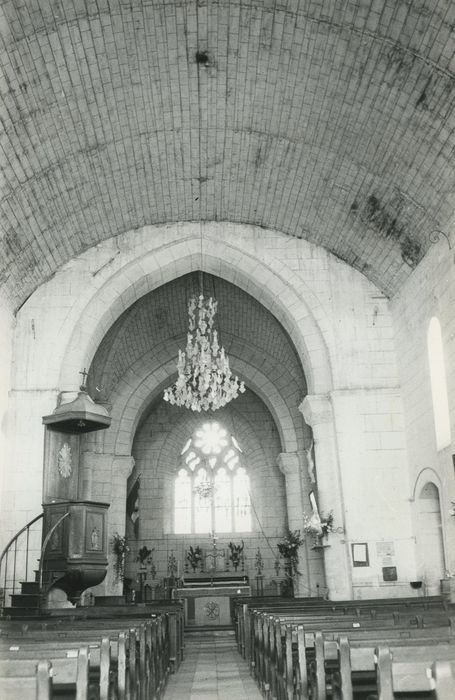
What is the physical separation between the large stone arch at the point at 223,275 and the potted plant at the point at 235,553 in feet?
28.8

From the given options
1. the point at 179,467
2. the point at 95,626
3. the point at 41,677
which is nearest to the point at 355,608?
the point at 95,626

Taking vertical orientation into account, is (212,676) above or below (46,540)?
below

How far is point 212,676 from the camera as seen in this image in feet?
29.1

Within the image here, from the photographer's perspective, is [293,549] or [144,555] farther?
[144,555]

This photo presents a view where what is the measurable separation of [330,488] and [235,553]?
860 cm

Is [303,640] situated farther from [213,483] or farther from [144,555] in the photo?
[213,483]

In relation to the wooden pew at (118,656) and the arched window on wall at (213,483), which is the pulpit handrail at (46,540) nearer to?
the wooden pew at (118,656)

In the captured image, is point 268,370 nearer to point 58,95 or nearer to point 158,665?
point 58,95

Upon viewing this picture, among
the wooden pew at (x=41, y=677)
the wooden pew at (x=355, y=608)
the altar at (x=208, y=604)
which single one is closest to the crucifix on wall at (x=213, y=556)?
the altar at (x=208, y=604)

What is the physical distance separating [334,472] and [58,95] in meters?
7.98

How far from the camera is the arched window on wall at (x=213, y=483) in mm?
22297

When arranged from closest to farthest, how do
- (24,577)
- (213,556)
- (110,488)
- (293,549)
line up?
(24,577)
(110,488)
(293,549)
(213,556)

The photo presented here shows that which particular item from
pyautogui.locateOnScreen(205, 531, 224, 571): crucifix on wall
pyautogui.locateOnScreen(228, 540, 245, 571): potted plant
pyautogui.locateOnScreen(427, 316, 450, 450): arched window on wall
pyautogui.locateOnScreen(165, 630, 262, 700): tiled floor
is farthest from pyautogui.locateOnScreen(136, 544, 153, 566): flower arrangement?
pyautogui.locateOnScreen(427, 316, 450, 450): arched window on wall

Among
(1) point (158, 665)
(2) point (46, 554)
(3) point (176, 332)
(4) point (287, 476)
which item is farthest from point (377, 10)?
(4) point (287, 476)
